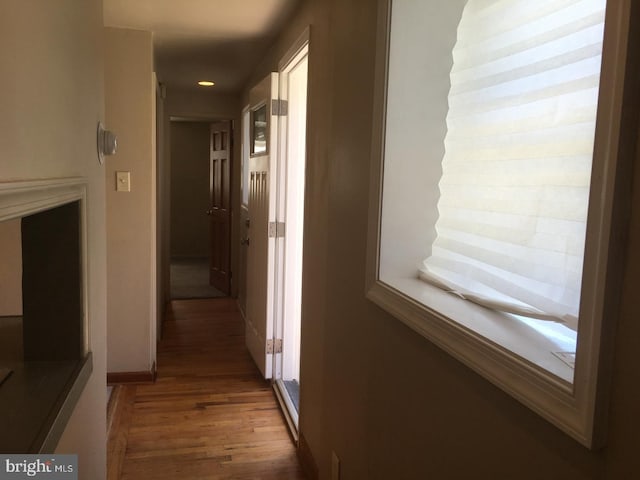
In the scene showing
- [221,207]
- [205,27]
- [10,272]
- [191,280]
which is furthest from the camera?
[191,280]

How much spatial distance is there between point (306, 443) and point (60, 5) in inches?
83.9

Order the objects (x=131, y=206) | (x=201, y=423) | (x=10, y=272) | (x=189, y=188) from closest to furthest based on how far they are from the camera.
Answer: (x=10, y=272)
(x=201, y=423)
(x=131, y=206)
(x=189, y=188)

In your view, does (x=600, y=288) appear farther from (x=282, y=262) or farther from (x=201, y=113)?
(x=201, y=113)

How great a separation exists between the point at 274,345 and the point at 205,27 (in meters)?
2.01

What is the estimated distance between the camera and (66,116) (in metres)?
1.31

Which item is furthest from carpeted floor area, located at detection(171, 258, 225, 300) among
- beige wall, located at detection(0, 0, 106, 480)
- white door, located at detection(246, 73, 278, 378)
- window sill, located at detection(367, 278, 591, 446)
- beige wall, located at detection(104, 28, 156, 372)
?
window sill, located at detection(367, 278, 591, 446)

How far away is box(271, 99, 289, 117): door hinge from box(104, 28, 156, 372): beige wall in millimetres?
795

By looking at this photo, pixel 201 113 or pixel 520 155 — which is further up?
pixel 201 113

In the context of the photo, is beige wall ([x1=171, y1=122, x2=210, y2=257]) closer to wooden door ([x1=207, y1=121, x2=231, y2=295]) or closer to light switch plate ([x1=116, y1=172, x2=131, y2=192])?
wooden door ([x1=207, y1=121, x2=231, y2=295])

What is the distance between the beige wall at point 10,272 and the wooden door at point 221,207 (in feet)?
12.8

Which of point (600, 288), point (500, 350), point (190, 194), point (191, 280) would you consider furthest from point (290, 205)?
point (190, 194)

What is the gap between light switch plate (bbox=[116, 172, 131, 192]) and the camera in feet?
11.5

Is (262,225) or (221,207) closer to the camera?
(262,225)

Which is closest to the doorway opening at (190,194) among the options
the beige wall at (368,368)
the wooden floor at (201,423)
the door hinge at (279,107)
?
the wooden floor at (201,423)
